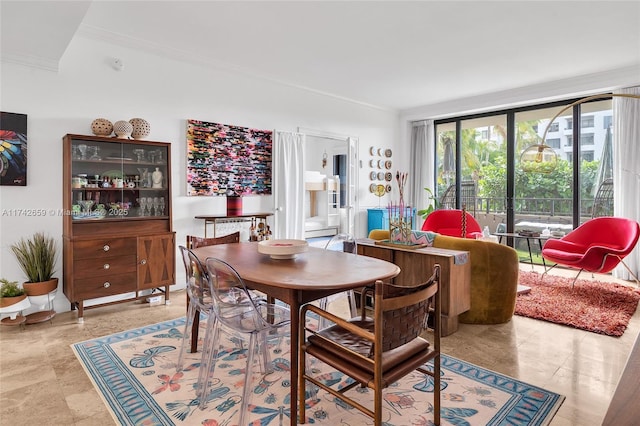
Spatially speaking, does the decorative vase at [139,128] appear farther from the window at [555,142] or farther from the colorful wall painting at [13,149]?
the window at [555,142]

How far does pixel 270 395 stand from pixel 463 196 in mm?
5608

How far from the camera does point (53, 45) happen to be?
3055mm

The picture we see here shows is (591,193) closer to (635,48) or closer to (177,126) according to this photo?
(635,48)

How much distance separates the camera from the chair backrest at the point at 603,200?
5.26m

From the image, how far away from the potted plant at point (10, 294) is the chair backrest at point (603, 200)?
6.84 m

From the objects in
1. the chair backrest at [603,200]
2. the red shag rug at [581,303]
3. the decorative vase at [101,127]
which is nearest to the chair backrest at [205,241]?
the decorative vase at [101,127]

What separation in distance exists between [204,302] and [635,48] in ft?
16.7

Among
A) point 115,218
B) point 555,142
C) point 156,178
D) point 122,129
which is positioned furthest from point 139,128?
point 555,142

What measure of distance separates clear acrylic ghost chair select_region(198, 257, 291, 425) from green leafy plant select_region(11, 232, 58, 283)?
209cm

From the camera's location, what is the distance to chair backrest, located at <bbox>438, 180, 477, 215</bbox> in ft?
21.8

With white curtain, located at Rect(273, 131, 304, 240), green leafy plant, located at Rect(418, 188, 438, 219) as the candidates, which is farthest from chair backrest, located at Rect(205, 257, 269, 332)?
green leafy plant, located at Rect(418, 188, 438, 219)

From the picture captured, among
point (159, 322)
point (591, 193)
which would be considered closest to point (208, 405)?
point (159, 322)

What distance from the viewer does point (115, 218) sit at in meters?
3.63

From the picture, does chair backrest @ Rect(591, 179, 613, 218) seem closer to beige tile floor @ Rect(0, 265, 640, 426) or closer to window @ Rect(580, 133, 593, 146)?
window @ Rect(580, 133, 593, 146)
